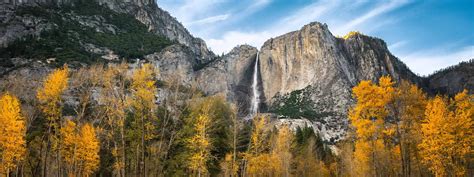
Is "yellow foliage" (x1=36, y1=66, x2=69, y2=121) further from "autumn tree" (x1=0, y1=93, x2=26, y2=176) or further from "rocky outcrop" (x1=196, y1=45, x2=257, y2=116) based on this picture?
"rocky outcrop" (x1=196, y1=45, x2=257, y2=116)

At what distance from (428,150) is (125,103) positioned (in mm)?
20524

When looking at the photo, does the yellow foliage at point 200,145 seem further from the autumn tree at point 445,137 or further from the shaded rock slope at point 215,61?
the shaded rock slope at point 215,61

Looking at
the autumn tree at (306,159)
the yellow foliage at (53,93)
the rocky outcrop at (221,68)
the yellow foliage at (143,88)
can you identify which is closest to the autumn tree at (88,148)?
the yellow foliage at (53,93)

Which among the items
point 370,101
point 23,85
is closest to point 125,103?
point 23,85

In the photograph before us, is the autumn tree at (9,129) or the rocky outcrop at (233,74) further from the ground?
the rocky outcrop at (233,74)

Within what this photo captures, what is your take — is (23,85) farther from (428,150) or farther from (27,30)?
(27,30)

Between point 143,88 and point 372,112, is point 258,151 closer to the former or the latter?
point 372,112

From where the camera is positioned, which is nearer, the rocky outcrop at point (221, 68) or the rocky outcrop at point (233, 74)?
the rocky outcrop at point (221, 68)

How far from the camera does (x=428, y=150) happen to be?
26.4m

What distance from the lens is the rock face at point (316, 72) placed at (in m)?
140

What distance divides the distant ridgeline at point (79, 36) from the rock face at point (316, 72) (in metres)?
51.6

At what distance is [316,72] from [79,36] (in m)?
94.0

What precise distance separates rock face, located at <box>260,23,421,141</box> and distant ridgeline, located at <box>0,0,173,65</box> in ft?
169

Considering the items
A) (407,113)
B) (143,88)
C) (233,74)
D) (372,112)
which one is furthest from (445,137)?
(233,74)
